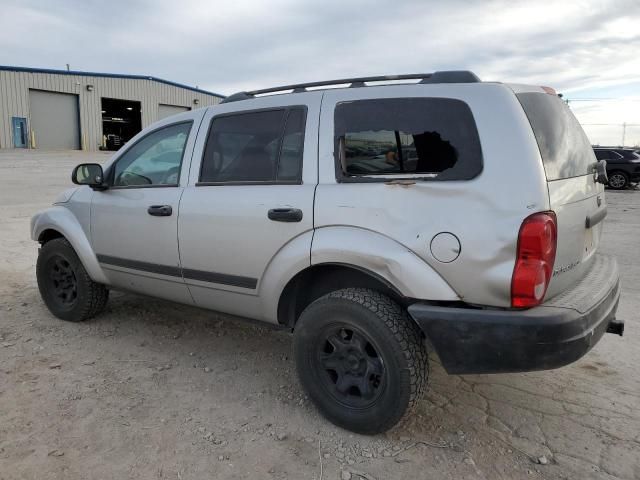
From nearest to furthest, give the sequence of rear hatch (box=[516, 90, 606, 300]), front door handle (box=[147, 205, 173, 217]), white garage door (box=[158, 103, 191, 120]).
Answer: rear hatch (box=[516, 90, 606, 300]), front door handle (box=[147, 205, 173, 217]), white garage door (box=[158, 103, 191, 120])

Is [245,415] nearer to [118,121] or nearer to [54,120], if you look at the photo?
[54,120]

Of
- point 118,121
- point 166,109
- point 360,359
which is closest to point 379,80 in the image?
point 360,359

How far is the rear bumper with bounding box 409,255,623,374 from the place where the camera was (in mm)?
2338

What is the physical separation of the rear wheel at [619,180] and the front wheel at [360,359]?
21.4 m

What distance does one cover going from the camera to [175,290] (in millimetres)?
3711

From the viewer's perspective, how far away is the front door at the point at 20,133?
28.1 metres

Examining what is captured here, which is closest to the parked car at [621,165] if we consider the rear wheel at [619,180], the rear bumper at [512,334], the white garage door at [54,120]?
the rear wheel at [619,180]

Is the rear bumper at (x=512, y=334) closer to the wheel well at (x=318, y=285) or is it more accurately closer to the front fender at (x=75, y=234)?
the wheel well at (x=318, y=285)

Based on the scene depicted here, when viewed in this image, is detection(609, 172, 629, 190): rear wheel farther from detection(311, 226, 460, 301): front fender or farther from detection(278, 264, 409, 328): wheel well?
detection(311, 226, 460, 301): front fender

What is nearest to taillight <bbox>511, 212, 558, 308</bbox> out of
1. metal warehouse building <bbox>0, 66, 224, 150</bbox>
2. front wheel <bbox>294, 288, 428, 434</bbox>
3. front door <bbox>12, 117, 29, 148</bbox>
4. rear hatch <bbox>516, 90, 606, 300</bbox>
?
rear hatch <bbox>516, 90, 606, 300</bbox>

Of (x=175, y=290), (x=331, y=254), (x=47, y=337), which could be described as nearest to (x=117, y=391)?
(x=175, y=290)

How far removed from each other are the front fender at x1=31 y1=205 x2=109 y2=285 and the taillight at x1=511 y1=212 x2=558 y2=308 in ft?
10.6

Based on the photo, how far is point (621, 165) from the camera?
66.6 feet

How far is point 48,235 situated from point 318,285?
2.98 meters
